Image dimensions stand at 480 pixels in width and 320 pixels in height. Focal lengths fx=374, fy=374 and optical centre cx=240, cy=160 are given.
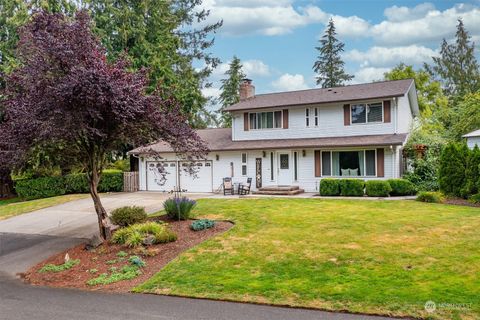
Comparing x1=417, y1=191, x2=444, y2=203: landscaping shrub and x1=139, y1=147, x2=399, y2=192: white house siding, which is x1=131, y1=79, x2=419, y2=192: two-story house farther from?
x1=417, y1=191, x2=444, y2=203: landscaping shrub

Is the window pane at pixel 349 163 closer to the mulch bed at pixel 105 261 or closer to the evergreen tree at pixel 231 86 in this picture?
the mulch bed at pixel 105 261

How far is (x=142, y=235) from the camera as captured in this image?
34.7 feet

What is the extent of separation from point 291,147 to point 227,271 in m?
12.9

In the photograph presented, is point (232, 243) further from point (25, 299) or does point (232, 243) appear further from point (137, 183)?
point (137, 183)

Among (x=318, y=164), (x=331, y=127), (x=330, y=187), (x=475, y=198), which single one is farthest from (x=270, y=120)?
(x=475, y=198)

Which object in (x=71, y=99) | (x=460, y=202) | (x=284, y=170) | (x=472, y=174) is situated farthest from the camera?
(x=284, y=170)

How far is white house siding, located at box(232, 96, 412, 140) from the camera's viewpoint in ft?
65.5

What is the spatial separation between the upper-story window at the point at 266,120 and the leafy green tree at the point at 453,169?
918cm

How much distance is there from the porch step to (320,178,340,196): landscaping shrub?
5.94 ft

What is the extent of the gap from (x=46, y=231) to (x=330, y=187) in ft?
41.3

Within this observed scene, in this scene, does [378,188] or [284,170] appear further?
[284,170]

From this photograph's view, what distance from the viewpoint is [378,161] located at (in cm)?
1916

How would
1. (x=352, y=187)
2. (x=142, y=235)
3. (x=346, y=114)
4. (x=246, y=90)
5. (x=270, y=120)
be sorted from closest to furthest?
1. (x=142, y=235)
2. (x=352, y=187)
3. (x=346, y=114)
4. (x=270, y=120)
5. (x=246, y=90)

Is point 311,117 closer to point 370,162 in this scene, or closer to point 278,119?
point 278,119
